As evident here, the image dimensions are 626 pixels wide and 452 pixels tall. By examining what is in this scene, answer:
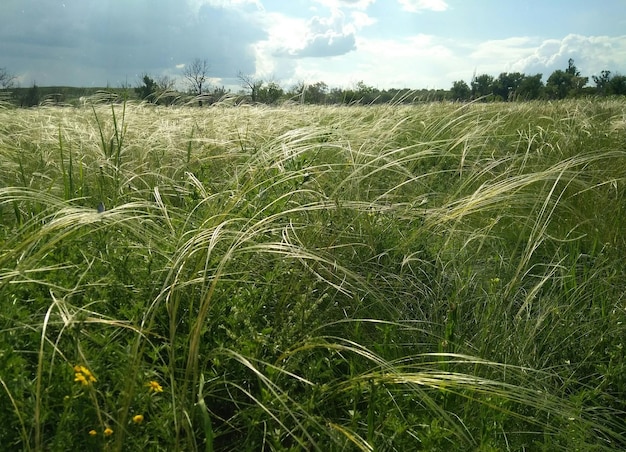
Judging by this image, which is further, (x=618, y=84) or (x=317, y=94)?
(x=618, y=84)

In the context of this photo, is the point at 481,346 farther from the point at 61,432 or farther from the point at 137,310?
the point at 61,432

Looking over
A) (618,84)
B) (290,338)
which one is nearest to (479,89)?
(290,338)

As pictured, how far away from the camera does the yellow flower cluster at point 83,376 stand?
1025 mm

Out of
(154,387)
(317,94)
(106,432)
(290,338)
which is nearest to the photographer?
(106,432)

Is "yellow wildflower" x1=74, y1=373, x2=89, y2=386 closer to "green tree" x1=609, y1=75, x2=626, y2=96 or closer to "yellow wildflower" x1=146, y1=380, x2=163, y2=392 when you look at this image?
"yellow wildflower" x1=146, y1=380, x2=163, y2=392

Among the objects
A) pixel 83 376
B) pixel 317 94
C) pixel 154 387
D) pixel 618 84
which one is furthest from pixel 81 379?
pixel 618 84

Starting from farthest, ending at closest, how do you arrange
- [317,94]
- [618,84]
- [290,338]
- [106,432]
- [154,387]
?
1. [618,84]
2. [317,94]
3. [290,338]
4. [154,387]
5. [106,432]

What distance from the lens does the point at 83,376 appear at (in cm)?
104

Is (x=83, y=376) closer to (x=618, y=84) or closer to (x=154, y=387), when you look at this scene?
(x=154, y=387)

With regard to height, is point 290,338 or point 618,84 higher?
point 618,84

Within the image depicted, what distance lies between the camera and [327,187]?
2520 millimetres

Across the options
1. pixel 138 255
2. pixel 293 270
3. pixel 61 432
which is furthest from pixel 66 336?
pixel 293 270

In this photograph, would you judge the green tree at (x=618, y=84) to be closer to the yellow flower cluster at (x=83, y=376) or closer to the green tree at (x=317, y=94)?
the green tree at (x=317, y=94)

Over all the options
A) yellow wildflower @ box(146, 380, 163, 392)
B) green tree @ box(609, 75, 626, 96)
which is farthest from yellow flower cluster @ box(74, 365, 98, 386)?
green tree @ box(609, 75, 626, 96)
